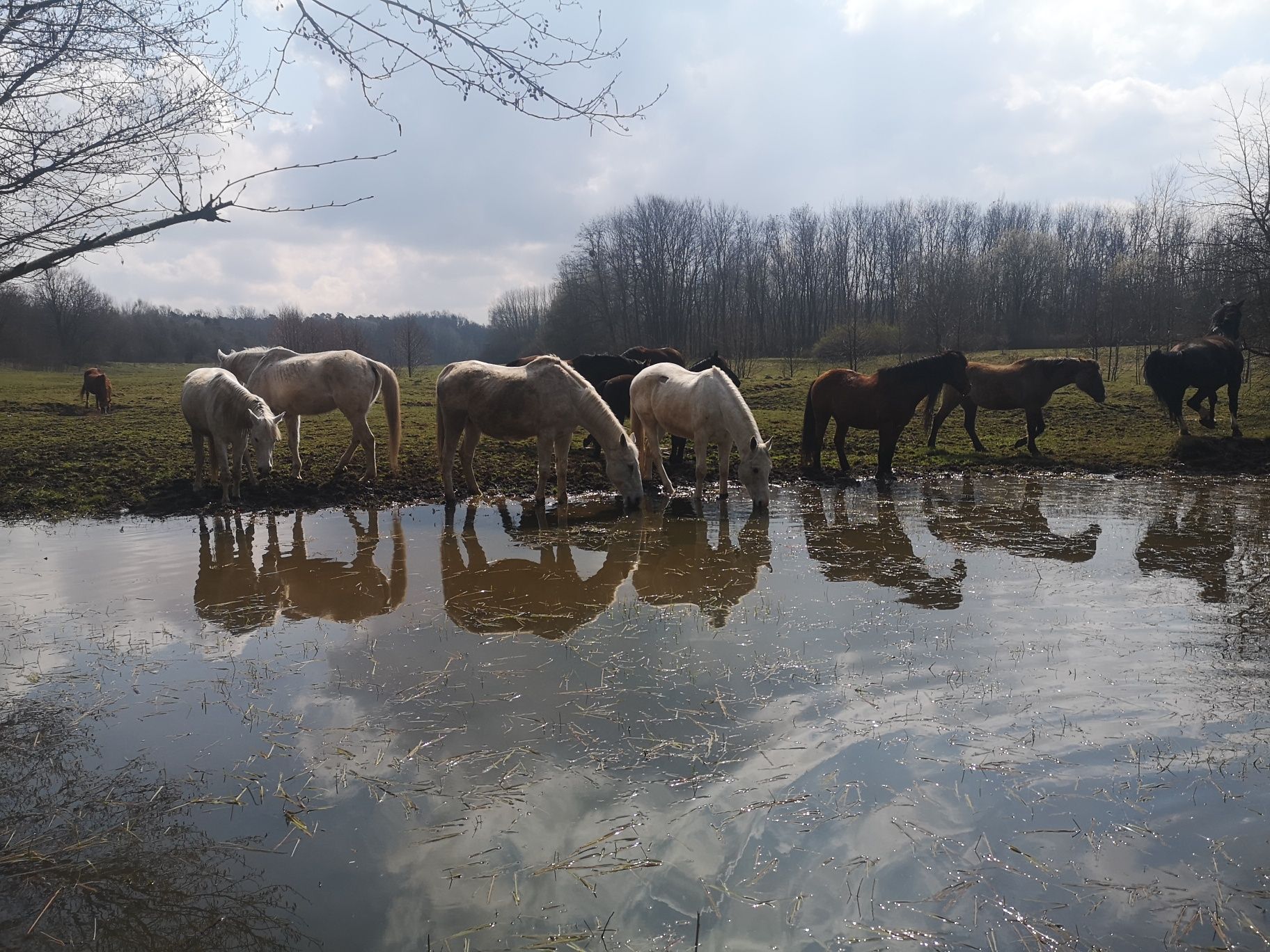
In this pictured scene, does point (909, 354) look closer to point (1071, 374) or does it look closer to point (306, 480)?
point (1071, 374)

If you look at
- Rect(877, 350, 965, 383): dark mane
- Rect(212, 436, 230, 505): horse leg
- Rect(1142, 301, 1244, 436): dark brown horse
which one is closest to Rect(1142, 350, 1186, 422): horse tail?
Rect(1142, 301, 1244, 436): dark brown horse

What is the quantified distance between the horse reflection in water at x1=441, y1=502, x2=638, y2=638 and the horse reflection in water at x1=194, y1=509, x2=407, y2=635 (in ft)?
1.87

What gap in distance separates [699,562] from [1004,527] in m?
3.77

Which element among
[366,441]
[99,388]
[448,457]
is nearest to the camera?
[448,457]

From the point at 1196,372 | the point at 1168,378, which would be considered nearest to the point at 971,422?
the point at 1168,378

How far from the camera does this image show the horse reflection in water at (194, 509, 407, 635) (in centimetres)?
554

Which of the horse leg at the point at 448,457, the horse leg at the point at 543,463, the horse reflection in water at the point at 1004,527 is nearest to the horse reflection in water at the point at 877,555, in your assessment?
the horse reflection in water at the point at 1004,527

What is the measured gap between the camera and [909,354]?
40.3 metres

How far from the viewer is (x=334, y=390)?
1120 cm

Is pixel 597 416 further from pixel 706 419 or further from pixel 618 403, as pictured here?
pixel 618 403

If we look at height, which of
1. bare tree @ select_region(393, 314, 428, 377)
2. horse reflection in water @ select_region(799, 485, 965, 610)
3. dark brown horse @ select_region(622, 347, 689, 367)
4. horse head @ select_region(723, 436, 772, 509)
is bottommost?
horse reflection in water @ select_region(799, 485, 965, 610)

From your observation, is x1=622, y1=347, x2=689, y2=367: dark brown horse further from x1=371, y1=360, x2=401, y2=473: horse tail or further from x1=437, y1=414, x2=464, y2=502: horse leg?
x1=437, y1=414, x2=464, y2=502: horse leg

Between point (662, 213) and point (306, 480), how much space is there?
48918 millimetres

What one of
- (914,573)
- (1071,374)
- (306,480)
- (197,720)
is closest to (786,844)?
(197,720)
